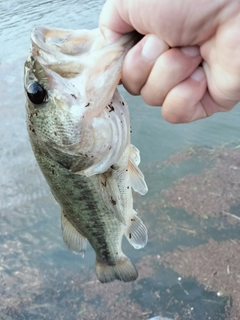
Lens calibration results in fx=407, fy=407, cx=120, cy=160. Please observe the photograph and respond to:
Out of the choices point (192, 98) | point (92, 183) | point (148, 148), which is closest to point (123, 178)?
point (92, 183)

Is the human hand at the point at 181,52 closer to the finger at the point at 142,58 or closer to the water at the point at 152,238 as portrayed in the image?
the finger at the point at 142,58

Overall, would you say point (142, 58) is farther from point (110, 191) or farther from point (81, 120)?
point (110, 191)

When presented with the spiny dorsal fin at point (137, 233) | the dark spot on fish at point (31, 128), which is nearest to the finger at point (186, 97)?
the dark spot on fish at point (31, 128)

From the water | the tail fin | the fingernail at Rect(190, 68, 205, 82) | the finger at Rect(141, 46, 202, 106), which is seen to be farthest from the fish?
the water

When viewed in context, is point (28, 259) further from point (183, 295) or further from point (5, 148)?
point (5, 148)

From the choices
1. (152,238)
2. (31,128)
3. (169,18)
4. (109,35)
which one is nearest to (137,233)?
(31,128)
